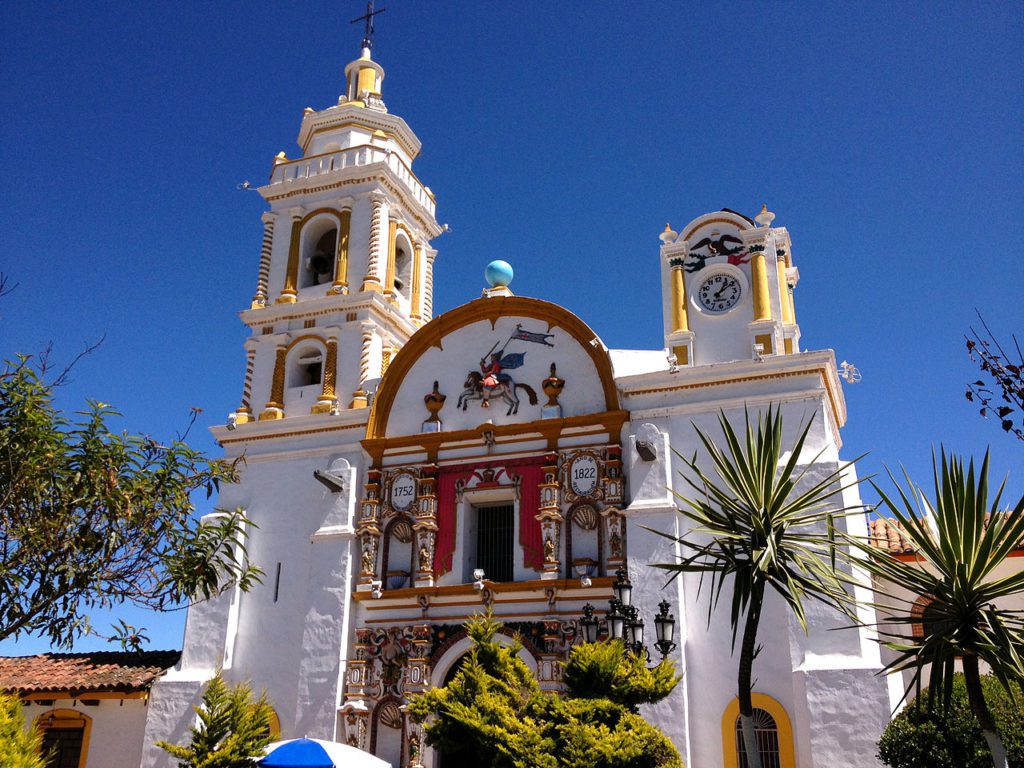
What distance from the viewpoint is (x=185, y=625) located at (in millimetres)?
22312

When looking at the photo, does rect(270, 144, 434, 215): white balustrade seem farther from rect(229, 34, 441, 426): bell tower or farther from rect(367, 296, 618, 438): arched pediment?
rect(367, 296, 618, 438): arched pediment

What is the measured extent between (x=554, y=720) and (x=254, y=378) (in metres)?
15.2

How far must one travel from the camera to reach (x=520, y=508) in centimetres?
2077

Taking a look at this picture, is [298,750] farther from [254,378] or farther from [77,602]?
[254,378]

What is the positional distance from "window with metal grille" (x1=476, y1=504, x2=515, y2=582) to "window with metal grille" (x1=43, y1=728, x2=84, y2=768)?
1007 centimetres

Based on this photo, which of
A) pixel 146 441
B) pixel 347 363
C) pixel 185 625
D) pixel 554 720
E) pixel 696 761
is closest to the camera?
pixel 554 720

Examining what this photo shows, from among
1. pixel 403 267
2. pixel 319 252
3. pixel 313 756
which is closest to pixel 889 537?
pixel 313 756

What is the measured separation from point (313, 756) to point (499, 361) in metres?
9.96

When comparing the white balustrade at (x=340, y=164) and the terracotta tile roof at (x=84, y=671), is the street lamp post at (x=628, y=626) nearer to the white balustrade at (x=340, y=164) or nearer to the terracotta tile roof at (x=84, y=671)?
the terracotta tile roof at (x=84, y=671)

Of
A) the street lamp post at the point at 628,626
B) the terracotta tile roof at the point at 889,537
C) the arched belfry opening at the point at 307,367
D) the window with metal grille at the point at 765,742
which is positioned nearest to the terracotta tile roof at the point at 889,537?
the terracotta tile roof at the point at 889,537

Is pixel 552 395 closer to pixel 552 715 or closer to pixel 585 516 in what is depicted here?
pixel 585 516

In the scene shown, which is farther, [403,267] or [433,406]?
[403,267]

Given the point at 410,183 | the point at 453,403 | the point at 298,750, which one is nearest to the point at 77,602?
the point at 298,750

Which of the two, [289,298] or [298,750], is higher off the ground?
[289,298]
